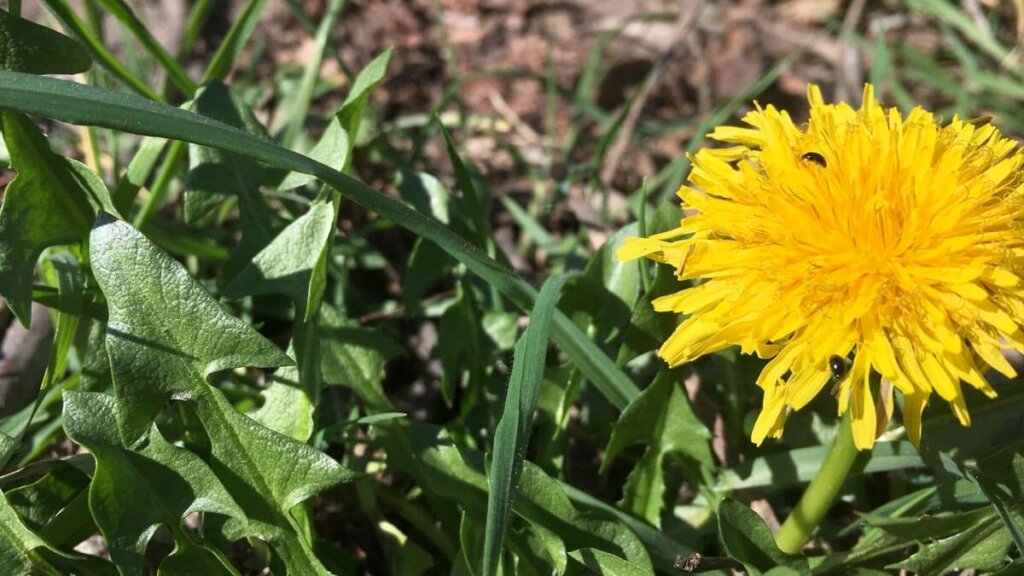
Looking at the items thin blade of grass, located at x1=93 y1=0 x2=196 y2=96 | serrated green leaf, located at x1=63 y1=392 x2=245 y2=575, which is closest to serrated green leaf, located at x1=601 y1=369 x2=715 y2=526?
serrated green leaf, located at x1=63 y1=392 x2=245 y2=575

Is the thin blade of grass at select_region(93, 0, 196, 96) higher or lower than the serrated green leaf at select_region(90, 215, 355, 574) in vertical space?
higher

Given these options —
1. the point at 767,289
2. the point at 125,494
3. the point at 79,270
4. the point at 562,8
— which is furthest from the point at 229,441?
the point at 562,8

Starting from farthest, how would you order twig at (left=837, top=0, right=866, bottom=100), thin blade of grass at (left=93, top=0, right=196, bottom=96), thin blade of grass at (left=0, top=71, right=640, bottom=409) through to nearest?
twig at (left=837, top=0, right=866, bottom=100) < thin blade of grass at (left=93, top=0, right=196, bottom=96) < thin blade of grass at (left=0, top=71, right=640, bottom=409)

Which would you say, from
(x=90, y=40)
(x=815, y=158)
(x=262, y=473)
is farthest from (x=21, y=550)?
(x=815, y=158)

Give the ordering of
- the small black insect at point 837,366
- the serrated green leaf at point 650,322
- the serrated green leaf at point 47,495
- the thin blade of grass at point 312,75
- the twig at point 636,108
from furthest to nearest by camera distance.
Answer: the twig at point 636,108
the thin blade of grass at point 312,75
the serrated green leaf at point 650,322
the serrated green leaf at point 47,495
the small black insect at point 837,366

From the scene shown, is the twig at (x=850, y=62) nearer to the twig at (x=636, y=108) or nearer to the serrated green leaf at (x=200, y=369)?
the twig at (x=636, y=108)

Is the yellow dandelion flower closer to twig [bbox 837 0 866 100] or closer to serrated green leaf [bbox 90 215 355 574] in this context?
serrated green leaf [bbox 90 215 355 574]

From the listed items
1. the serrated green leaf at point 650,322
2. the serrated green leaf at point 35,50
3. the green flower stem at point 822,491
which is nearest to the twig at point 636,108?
the serrated green leaf at point 650,322
